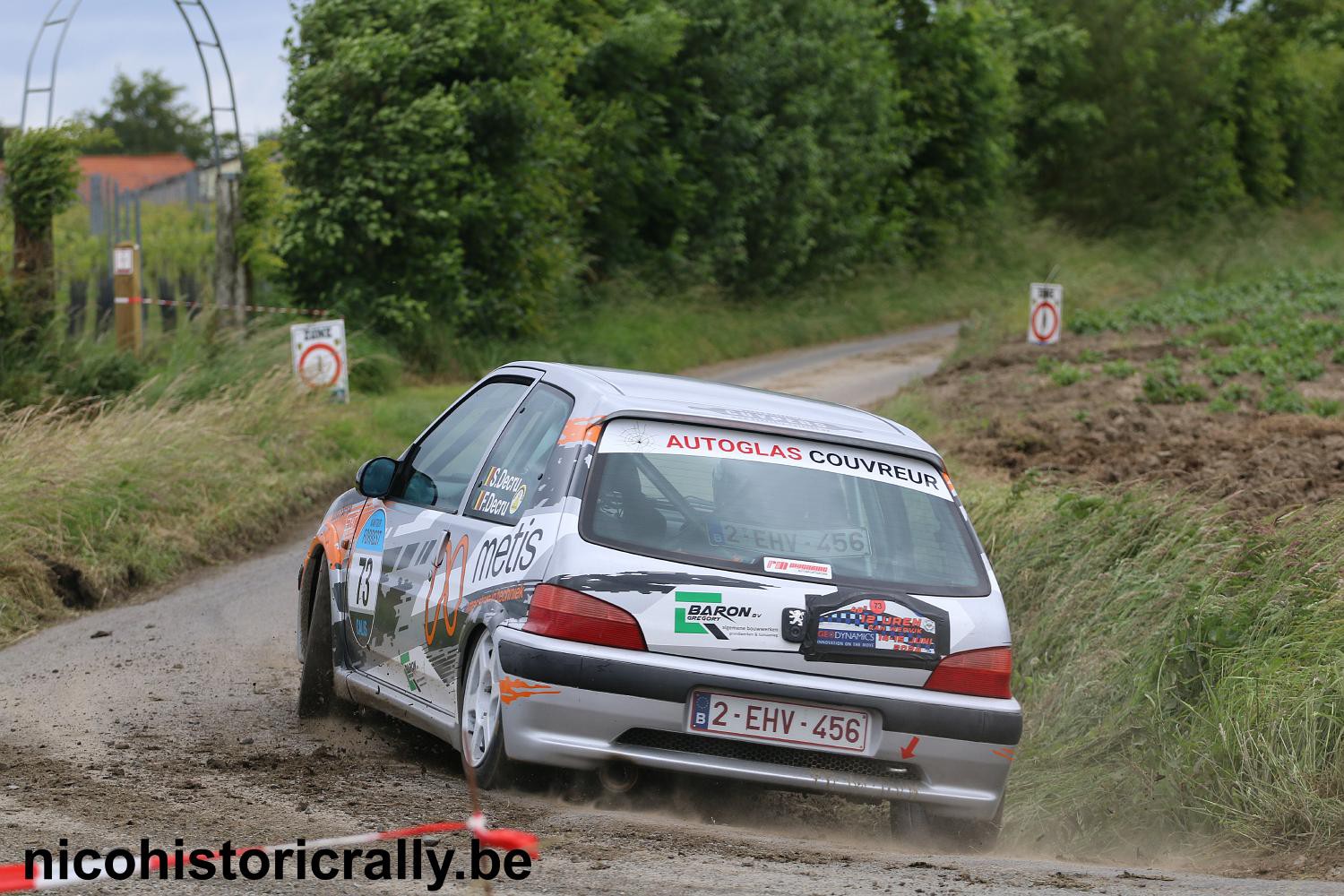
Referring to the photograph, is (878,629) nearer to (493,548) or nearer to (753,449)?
(753,449)

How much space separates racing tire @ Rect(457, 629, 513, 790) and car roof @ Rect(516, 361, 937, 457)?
3.04 feet

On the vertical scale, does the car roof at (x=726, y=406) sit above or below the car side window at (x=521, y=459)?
above

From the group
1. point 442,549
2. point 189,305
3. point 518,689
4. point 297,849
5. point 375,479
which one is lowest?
point 297,849

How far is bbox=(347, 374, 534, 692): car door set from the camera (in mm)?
6551

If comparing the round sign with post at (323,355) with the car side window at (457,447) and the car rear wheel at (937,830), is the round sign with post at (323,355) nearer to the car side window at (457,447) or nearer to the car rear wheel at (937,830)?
the car side window at (457,447)

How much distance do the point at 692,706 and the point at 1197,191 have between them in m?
52.4

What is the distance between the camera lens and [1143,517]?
965 cm

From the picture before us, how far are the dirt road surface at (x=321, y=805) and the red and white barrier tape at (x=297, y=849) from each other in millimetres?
79

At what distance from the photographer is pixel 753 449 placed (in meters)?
5.97

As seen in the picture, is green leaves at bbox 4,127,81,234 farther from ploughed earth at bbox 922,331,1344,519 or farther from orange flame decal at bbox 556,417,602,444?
orange flame decal at bbox 556,417,602,444

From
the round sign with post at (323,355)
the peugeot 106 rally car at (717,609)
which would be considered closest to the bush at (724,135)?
the round sign with post at (323,355)

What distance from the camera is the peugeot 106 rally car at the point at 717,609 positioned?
17.9ft

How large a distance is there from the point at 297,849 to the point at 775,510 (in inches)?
78.1

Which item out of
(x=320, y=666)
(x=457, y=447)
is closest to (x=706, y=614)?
(x=457, y=447)
